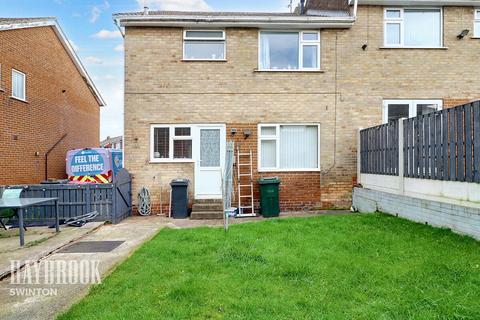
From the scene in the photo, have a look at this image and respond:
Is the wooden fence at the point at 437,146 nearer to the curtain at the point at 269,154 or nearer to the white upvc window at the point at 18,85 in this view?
the curtain at the point at 269,154

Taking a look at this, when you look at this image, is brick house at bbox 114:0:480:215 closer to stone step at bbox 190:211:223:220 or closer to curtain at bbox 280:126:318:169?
curtain at bbox 280:126:318:169

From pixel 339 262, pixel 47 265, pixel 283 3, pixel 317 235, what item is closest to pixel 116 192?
pixel 47 265

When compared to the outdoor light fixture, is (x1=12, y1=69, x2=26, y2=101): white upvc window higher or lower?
lower

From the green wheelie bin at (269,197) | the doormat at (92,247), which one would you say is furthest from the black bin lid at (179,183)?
the doormat at (92,247)

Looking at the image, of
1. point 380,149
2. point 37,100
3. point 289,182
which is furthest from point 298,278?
point 37,100

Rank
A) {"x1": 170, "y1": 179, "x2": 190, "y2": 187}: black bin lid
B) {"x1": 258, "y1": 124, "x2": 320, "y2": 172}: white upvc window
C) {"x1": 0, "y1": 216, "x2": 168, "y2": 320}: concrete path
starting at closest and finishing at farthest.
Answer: {"x1": 0, "y1": 216, "x2": 168, "y2": 320}: concrete path, {"x1": 170, "y1": 179, "x2": 190, "y2": 187}: black bin lid, {"x1": 258, "y1": 124, "x2": 320, "y2": 172}: white upvc window

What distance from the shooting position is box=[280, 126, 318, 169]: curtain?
10.6 meters

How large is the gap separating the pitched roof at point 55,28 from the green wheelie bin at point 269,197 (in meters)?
9.48

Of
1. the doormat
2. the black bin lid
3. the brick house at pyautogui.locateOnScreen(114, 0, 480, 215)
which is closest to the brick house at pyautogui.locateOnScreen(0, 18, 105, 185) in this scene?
the brick house at pyautogui.locateOnScreen(114, 0, 480, 215)

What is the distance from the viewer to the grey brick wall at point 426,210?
5641mm

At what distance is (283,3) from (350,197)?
10124 mm

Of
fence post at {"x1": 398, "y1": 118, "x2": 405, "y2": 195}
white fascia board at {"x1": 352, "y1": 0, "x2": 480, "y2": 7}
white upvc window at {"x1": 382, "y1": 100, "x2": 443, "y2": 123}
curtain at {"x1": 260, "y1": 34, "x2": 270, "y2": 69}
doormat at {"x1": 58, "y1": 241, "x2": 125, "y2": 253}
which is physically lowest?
doormat at {"x1": 58, "y1": 241, "x2": 125, "y2": 253}

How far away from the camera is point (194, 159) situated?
10469 mm

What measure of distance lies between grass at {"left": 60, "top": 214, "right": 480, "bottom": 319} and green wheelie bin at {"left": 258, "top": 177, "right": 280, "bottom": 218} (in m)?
3.17
